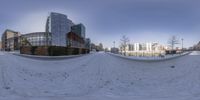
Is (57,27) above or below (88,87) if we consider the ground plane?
above

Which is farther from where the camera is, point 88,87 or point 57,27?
point 57,27

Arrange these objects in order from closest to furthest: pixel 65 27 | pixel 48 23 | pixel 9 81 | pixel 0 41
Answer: pixel 9 81
pixel 48 23
pixel 65 27
pixel 0 41

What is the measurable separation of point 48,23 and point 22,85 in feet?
Result: 299

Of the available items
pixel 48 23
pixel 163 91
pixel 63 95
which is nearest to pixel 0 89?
pixel 63 95

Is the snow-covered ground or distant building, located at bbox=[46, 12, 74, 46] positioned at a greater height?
distant building, located at bbox=[46, 12, 74, 46]

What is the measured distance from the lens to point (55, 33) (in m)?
100

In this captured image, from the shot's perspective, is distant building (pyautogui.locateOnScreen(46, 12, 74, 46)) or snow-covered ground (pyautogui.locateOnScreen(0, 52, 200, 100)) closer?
snow-covered ground (pyautogui.locateOnScreen(0, 52, 200, 100))

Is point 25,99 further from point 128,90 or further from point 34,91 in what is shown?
point 128,90

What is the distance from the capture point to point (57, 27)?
329ft

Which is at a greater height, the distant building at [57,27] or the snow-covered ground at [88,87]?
the distant building at [57,27]

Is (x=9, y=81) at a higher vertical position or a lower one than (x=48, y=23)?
lower

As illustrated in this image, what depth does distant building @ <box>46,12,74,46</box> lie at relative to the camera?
97.4 metres

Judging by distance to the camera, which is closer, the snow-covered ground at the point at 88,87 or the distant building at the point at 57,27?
the snow-covered ground at the point at 88,87

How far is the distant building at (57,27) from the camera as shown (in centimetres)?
9744
